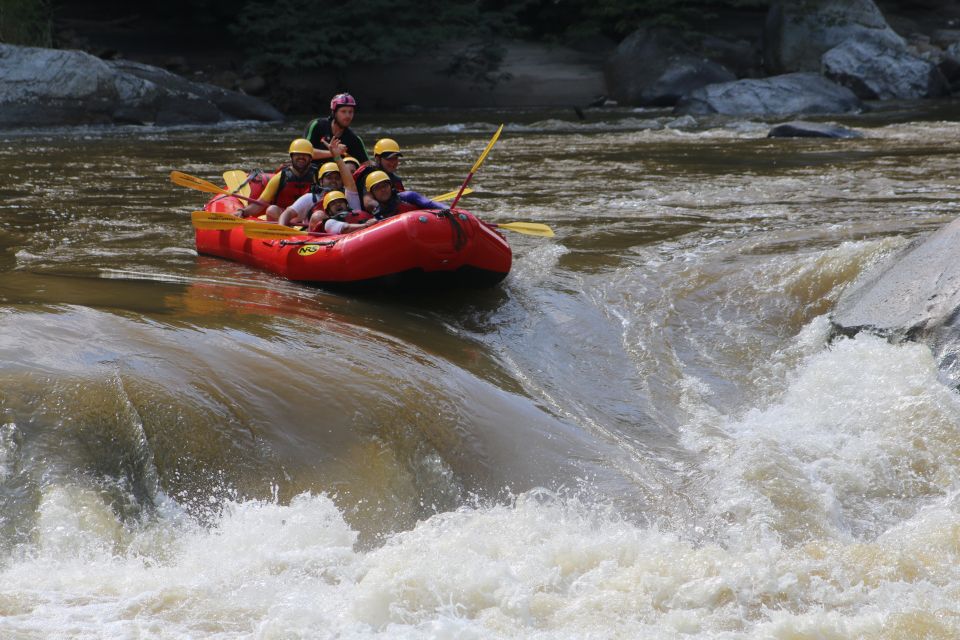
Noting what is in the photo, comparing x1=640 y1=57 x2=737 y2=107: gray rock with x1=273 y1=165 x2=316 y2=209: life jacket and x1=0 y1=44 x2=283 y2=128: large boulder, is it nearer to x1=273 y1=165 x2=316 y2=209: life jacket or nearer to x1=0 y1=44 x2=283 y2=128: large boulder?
x1=0 y1=44 x2=283 y2=128: large boulder

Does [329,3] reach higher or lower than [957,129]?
higher

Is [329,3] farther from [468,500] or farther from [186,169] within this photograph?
[468,500]

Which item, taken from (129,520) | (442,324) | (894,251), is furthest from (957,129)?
(129,520)

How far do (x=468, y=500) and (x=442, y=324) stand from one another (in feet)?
6.91

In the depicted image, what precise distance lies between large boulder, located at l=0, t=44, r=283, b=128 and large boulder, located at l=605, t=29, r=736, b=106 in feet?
27.0

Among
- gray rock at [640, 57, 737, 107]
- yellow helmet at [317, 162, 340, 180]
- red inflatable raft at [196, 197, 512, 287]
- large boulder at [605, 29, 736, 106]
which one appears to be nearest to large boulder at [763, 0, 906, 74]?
large boulder at [605, 29, 736, 106]

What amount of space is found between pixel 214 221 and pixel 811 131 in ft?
31.5

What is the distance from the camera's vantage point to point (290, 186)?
7.74 metres

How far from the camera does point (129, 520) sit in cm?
376

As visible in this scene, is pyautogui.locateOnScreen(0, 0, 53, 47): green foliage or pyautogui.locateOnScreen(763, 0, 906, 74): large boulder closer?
A: pyautogui.locateOnScreen(0, 0, 53, 47): green foliage

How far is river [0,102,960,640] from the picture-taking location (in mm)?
3393

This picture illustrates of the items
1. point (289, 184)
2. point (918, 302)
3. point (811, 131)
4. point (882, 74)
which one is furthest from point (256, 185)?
point (882, 74)

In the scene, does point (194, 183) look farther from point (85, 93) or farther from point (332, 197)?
point (85, 93)

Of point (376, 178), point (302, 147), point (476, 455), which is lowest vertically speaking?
point (476, 455)
